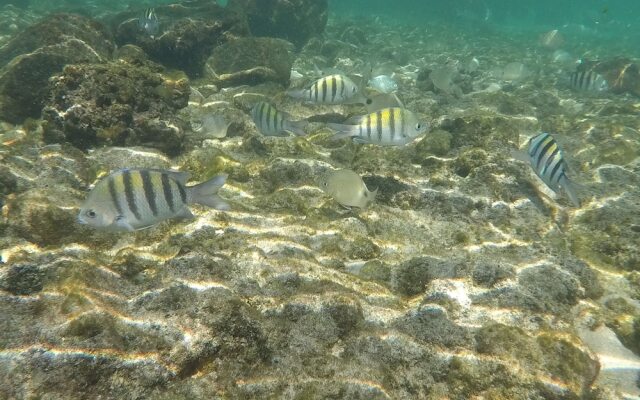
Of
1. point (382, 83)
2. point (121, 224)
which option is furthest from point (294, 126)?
point (382, 83)

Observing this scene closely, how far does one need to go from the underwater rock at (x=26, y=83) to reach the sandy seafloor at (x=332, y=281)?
0.46m

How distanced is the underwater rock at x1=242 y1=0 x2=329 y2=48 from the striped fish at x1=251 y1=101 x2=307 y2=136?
44.1 feet

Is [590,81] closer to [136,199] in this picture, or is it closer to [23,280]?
[136,199]

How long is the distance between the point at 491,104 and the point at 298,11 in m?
11.3

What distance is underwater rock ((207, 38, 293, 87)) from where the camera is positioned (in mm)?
9852

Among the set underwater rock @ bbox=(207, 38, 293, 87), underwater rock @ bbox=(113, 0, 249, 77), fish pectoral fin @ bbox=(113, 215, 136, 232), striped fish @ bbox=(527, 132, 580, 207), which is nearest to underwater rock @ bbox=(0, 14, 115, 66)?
underwater rock @ bbox=(113, 0, 249, 77)

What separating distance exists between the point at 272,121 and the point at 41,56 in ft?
16.5

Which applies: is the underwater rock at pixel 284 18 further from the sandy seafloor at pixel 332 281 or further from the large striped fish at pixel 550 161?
the large striped fish at pixel 550 161

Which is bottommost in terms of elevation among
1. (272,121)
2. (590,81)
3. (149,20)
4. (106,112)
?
(590,81)

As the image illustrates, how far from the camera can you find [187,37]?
1011 centimetres

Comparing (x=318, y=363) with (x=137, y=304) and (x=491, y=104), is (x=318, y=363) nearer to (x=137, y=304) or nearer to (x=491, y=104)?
(x=137, y=304)

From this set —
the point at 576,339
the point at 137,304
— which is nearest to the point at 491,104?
the point at 576,339

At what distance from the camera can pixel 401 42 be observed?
2425 centimetres

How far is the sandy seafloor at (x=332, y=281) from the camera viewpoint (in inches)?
90.8
